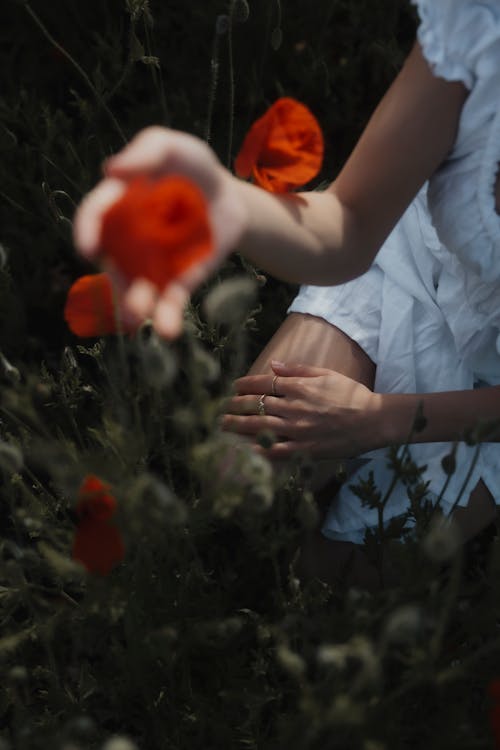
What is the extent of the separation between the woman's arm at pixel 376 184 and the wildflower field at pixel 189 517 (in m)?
0.11

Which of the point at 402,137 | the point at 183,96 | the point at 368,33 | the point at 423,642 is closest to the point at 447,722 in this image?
the point at 423,642

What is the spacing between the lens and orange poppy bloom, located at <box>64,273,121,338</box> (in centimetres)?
99

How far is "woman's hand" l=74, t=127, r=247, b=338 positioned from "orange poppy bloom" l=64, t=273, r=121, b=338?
0.42 ft

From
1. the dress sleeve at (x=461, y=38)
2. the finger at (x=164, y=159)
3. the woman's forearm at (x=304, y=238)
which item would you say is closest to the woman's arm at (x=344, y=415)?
the woman's forearm at (x=304, y=238)

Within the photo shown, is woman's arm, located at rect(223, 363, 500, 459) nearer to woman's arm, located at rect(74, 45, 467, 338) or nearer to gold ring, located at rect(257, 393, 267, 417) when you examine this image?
gold ring, located at rect(257, 393, 267, 417)

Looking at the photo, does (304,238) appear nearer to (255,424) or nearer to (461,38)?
(461,38)

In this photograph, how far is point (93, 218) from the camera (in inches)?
30.1

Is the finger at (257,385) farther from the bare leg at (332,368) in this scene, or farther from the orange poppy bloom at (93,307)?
the orange poppy bloom at (93,307)

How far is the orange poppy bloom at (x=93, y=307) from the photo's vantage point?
0.99 metres

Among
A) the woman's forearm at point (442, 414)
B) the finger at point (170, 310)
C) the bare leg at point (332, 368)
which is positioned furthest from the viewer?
the bare leg at point (332, 368)

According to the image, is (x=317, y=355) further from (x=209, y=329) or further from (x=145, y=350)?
(x=145, y=350)

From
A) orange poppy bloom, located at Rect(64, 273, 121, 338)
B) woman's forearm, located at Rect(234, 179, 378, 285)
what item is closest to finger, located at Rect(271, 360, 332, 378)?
woman's forearm, located at Rect(234, 179, 378, 285)

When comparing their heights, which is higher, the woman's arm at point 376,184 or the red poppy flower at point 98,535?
the woman's arm at point 376,184

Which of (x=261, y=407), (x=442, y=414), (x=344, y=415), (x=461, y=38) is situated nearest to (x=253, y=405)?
(x=261, y=407)
